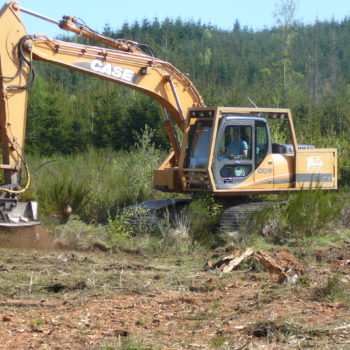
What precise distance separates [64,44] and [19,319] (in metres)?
7.66

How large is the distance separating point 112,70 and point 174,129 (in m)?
2.15

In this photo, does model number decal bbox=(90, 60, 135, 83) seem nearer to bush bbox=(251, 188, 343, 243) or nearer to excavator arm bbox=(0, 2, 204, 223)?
excavator arm bbox=(0, 2, 204, 223)

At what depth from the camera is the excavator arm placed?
1298 centimetres

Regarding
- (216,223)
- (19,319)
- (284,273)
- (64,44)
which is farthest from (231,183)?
(19,319)

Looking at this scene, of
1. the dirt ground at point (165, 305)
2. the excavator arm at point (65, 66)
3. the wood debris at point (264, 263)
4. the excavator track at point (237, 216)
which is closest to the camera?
the dirt ground at point (165, 305)

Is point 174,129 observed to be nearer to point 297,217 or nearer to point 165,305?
point 297,217

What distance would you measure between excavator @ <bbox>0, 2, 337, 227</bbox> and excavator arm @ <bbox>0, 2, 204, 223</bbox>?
0.02 meters

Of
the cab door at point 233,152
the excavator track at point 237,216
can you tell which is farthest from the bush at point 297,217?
the cab door at point 233,152

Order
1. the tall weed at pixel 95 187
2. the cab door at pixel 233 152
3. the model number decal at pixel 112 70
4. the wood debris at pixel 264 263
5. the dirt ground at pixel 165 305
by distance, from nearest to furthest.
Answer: the dirt ground at pixel 165 305 → the wood debris at pixel 264 263 → the model number decal at pixel 112 70 → the cab door at pixel 233 152 → the tall weed at pixel 95 187

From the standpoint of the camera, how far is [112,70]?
14.8 metres

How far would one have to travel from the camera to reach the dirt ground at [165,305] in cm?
672

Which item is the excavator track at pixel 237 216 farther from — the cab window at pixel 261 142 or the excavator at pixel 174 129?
the cab window at pixel 261 142

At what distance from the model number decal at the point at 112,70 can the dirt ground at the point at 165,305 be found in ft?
14.2

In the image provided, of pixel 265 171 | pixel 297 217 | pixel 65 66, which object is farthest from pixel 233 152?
pixel 65 66
